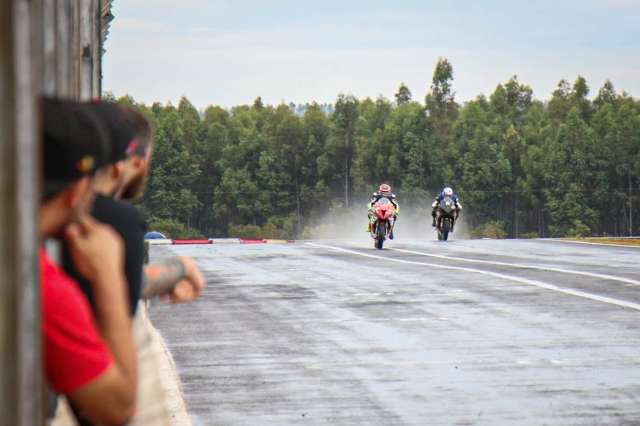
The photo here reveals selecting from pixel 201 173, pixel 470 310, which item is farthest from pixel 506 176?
pixel 470 310

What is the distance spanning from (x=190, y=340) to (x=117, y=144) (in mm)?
11528

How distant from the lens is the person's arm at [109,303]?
305 cm

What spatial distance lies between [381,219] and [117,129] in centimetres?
3202

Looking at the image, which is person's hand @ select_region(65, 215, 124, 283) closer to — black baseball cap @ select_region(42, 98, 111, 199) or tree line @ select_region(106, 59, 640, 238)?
black baseball cap @ select_region(42, 98, 111, 199)

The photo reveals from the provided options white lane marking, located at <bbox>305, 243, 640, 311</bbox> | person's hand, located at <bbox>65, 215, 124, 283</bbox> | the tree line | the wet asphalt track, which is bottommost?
the wet asphalt track

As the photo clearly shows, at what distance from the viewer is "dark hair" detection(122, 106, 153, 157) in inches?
140

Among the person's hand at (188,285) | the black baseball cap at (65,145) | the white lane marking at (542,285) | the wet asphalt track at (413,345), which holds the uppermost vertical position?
the black baseball cap at (65,145)

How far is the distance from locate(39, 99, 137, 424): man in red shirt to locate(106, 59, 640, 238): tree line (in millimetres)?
168334

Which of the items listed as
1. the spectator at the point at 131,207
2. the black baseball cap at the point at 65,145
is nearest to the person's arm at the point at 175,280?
the spectator at the point at 131,207

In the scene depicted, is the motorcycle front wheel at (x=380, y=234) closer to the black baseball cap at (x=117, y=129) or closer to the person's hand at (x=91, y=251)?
the black baseball cap at (x=117, y=129)

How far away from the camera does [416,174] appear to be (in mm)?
183250

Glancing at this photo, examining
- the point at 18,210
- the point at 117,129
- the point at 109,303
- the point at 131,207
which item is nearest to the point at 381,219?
the point at 131,207

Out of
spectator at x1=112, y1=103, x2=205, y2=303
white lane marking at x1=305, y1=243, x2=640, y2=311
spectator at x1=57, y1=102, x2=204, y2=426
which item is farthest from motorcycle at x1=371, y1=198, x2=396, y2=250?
spectator at x1=57, y1=102, x2=204, y2=426

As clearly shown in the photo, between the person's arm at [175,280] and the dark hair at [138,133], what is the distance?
562 mm
